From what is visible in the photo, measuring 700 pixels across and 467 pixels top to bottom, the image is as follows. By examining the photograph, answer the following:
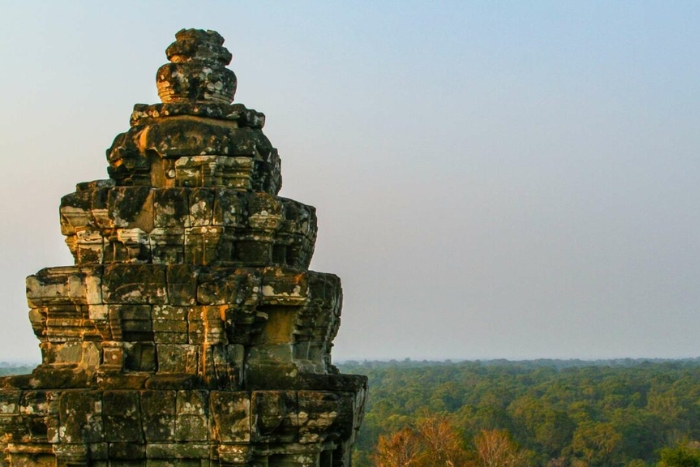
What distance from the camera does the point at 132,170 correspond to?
8.05 metres

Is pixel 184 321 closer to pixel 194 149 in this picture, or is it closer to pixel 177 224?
pixel 177 224

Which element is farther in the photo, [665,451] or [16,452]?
[665,451]

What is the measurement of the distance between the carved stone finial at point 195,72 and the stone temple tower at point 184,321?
0.09m

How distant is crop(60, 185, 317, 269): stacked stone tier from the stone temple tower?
1cm

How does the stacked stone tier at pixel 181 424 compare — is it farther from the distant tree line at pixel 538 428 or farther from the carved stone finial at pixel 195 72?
the distant tree line at pixel 538 428

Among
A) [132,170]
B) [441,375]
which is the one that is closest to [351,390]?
[132,170]

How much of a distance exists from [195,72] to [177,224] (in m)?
1.34

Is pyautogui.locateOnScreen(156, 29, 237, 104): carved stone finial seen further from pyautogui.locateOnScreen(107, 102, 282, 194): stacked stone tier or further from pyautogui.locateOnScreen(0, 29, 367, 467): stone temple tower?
pyautogui.locateOnScreen(107, 102, 282, 194): stacked stone tier

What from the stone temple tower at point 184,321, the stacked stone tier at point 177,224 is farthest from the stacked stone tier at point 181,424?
the stacked stone tier at point 177,224

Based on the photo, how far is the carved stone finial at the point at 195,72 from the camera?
8234 mm

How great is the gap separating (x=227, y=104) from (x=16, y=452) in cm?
304

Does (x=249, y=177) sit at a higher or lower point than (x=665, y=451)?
higher

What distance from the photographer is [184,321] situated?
748cm

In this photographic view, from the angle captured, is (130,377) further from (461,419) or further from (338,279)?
(461,419)
